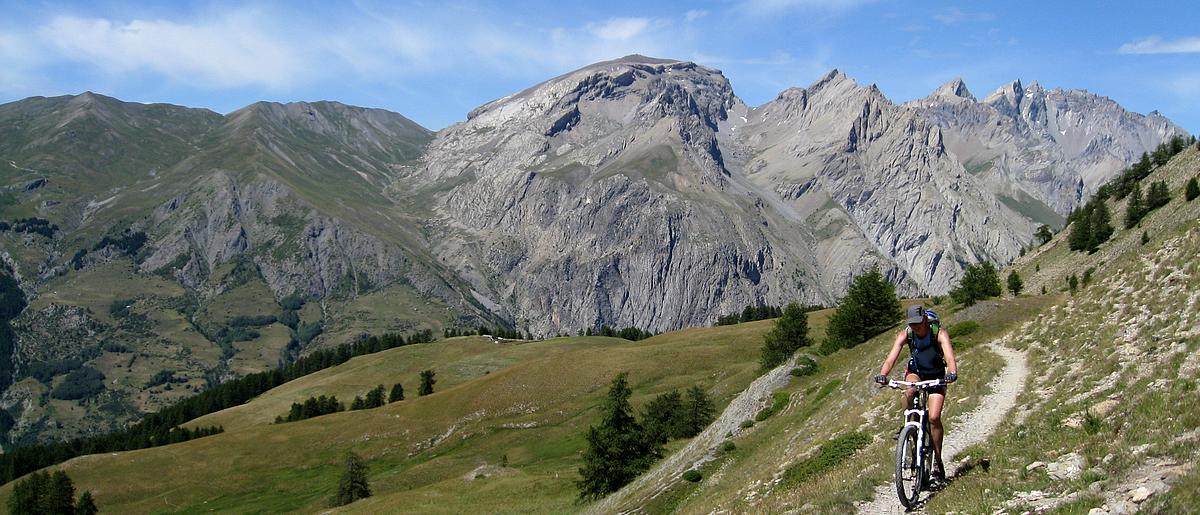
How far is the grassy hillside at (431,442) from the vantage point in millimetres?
84875

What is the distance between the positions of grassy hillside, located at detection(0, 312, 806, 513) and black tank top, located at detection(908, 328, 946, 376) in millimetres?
55491

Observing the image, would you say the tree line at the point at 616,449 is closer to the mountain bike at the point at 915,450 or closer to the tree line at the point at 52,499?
the mountain bike at the point at 915,450

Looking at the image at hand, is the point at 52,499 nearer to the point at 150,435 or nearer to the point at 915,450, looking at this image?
the point at 150,435

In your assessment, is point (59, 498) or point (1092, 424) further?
point (59, 498)

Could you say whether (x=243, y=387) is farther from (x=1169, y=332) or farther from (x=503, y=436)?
(x=1169, y=332)

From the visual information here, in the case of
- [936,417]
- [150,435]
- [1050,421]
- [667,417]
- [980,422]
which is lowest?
[667,417]

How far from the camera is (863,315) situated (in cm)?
5859

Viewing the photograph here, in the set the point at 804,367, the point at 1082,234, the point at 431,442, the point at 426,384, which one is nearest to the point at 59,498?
the point at 431,442

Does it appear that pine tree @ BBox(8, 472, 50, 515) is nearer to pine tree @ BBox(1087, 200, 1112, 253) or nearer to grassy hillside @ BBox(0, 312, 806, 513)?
grassy hillside @ BBox(0, 312, 806, 513)

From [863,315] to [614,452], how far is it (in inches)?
854

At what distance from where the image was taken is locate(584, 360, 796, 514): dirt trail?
4081 centimetres

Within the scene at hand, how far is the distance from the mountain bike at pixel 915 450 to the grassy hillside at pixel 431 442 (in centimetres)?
5512

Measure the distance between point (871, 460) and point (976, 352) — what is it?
16.8 meters

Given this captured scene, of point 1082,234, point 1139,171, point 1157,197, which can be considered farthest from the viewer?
point 1139,171
